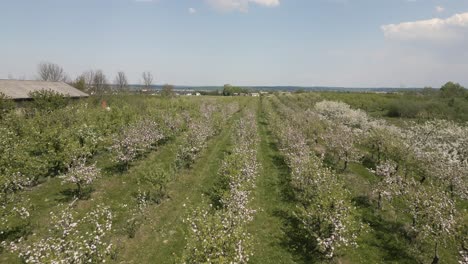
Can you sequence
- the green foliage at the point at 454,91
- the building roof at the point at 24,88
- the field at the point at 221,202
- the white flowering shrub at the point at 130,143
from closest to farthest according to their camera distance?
the field at the point at 221,202 < the white flowering shrub at the point at 130,143 < the building roof at the point at 24,88 < the green foliage at the point at 454,91

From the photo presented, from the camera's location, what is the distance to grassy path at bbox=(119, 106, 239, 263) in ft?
53.1

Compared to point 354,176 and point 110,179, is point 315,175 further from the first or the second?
point 110,179

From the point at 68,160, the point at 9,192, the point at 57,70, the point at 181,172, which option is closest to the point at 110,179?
the point at 68,160

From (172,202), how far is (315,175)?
36.3ft

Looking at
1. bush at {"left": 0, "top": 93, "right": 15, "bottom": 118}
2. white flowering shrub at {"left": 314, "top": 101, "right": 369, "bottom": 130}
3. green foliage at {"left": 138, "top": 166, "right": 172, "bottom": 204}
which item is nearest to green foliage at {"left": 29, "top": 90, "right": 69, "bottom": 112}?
bush at {"left": 0, "top": 93, "right": 15, "bottom": 118}

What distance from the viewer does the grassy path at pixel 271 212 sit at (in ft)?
55.7

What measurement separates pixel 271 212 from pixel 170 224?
24.8 feet

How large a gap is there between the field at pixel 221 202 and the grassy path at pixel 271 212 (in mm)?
94

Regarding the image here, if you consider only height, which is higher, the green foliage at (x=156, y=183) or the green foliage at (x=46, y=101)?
the green foliage at (x=46, y=101)

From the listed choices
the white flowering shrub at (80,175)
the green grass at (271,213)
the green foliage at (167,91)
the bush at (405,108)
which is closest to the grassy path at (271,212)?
the green grass at (271,213)

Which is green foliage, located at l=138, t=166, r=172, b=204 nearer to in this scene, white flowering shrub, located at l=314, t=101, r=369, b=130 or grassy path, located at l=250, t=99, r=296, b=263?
grassy path, located at l=250, t=99, r=296, b=263

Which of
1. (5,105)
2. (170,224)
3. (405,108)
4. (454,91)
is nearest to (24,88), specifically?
(5,105)

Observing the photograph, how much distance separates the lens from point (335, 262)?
16031 mm

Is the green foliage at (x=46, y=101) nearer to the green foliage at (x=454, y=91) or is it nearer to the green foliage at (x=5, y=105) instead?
the green foliage at (x=5, y=105)
